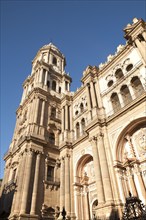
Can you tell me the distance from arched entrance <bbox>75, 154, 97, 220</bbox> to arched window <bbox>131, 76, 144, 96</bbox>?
26.6ft

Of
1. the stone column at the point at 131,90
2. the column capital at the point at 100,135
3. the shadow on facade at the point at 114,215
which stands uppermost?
the stone column at the point at 131,90

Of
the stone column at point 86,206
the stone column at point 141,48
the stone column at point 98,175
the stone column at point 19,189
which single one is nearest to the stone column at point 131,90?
the stone column at point 141,48

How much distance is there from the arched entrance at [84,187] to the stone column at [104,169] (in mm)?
3159

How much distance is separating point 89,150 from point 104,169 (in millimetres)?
4170

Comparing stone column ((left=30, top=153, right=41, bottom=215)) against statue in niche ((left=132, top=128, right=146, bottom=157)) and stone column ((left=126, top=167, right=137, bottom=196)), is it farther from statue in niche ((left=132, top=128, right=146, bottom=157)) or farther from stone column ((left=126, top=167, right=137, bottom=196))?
statue in niche ((left=132, top=128, right=146, bottom=157))

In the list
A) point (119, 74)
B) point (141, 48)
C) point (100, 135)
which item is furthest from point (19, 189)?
point (141, 48)

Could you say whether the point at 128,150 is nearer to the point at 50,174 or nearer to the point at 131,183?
the point at 131,183

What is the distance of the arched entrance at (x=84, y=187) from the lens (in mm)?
17516

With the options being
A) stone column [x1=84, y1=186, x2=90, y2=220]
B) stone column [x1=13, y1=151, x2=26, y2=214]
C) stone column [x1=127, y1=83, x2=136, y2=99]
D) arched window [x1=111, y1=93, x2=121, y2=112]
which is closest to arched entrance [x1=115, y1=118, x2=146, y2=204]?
stone column [x1=127, y1=83, x2=136, y2=99]

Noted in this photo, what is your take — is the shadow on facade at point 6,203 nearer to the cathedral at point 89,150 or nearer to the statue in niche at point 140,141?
the cathedral at point 89,150

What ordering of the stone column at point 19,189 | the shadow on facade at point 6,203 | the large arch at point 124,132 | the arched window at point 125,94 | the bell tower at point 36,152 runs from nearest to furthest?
1. the large arch at point 124,132
2. the stone column at point 19,189
3. the bell tower at point 36,152
4. the arched window at point 125,94
5. the shadow on facade at point 6,203

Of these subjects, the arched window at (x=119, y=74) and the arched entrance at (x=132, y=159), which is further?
the arched window at (x=119, y=74)

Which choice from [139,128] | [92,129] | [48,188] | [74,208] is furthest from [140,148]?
[48,188]

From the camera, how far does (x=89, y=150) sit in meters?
19.3
